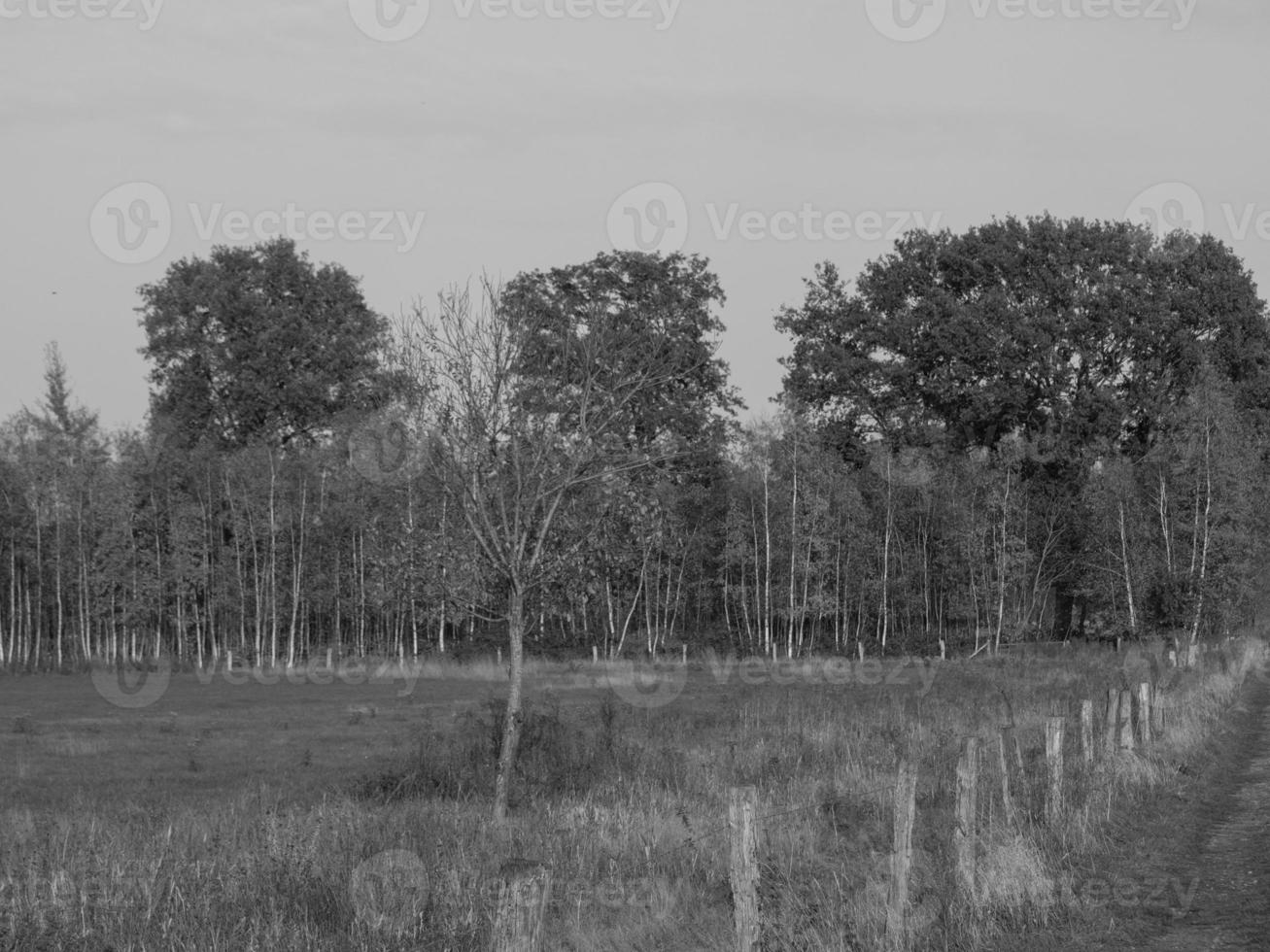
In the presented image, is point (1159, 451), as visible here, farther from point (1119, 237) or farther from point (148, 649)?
point (148, 649)

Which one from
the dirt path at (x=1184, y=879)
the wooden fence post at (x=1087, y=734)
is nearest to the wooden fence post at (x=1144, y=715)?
the dirt path at (x=1184, y=879)

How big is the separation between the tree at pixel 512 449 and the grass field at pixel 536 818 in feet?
8.07

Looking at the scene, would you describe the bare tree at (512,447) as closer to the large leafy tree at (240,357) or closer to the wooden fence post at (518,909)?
the wooden fence post at (518,909)

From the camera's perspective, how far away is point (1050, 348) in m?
59.6

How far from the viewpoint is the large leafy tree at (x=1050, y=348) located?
59750mm

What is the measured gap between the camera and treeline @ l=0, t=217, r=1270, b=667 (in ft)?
175

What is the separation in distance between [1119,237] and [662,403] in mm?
24254

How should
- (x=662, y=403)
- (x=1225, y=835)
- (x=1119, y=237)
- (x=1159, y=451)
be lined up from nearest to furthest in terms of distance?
(x=1225, y=835)
(x=1159, y=451)
(x=662, y=403)
(x=1119, y=237)

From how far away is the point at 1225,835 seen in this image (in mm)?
14203

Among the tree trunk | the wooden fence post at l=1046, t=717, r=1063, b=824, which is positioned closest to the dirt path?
the wooden fence post at l=1046, t=717, r=1063, b=824

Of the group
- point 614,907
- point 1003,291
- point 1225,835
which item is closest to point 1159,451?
point 1003,291
